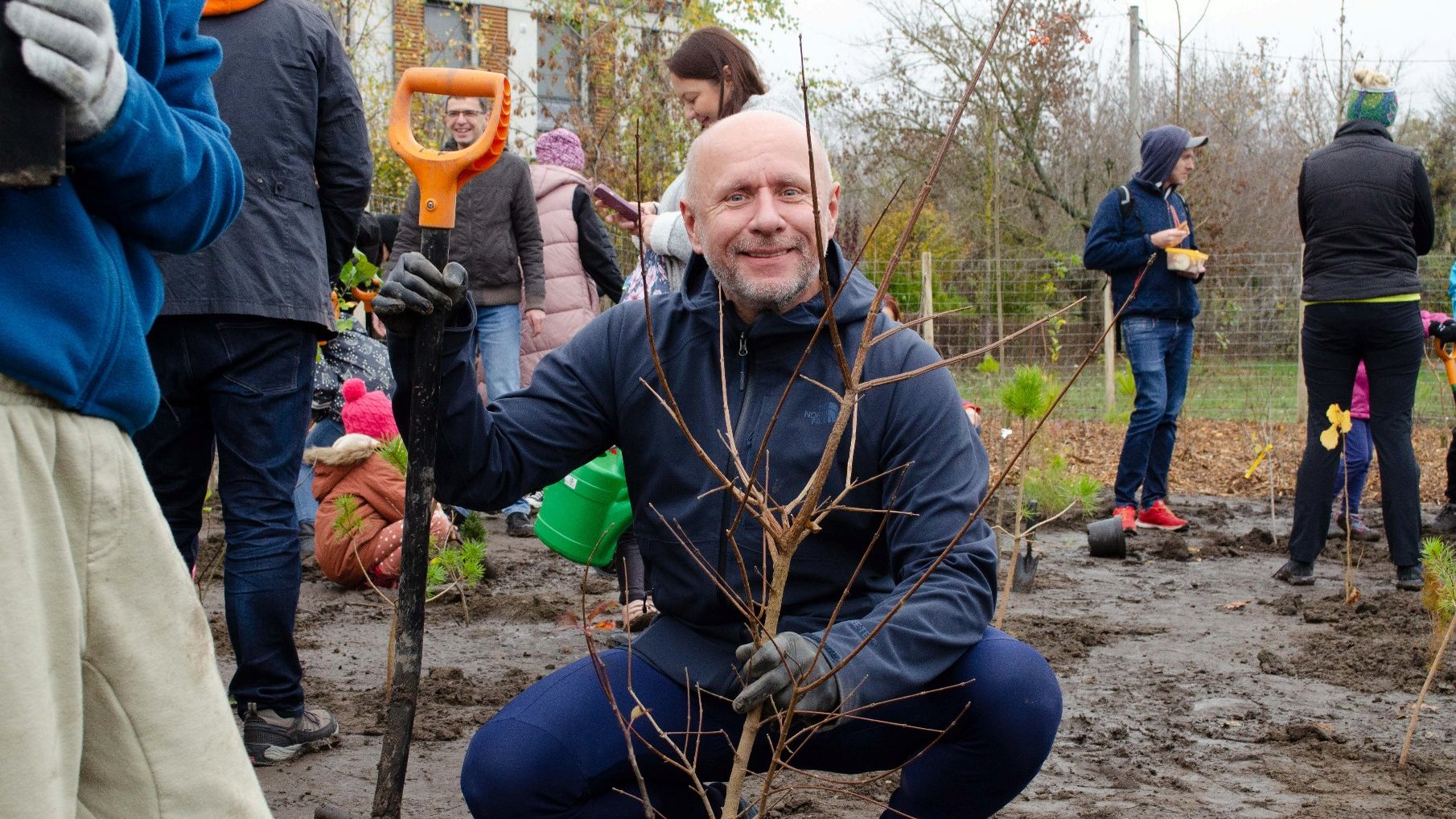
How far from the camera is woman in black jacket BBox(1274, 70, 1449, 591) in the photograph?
16.8 feet

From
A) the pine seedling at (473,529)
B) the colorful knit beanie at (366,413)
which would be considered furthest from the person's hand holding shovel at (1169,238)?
the colorful knit beanie at (366,413)

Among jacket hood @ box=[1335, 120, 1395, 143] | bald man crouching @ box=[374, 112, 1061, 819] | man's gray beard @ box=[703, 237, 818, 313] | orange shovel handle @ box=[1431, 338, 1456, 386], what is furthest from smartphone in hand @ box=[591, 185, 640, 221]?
orange shovel handle @ box=[1431, 338, 1456, 386]

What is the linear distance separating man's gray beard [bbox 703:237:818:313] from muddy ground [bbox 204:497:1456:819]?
127 cm

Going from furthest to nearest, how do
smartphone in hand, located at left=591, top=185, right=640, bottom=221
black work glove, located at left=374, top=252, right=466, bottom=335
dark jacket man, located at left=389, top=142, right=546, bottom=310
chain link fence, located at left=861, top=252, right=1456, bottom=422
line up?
chain link fence, located at left=861, top=252, right=1456, bottom=422, dark jacket man, located at left=389, top=142, right=546, bottom=310, smartphone in hand, located at left=591, top=185, right=640, bottom=221, black work glove, located at left=374, top=252, right=466, bottom=335

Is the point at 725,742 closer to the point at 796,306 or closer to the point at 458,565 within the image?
the point at 796,306

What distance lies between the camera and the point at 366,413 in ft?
16.9

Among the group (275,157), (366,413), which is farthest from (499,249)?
(275,157)

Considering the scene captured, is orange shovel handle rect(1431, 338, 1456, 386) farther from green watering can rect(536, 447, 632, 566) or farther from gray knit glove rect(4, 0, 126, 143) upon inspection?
gray knit glove rect(4, 0, 126, 143)

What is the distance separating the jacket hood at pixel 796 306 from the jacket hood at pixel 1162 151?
4.54 metres

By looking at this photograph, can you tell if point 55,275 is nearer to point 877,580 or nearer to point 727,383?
point 727,383

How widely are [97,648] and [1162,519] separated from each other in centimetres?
645

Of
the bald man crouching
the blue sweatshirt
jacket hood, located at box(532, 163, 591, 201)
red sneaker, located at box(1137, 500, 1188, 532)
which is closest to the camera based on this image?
the blue sweatshirt

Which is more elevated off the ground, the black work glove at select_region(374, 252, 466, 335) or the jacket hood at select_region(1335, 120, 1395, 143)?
the jacket hood at select_region(1335, 120, 1395, 143)

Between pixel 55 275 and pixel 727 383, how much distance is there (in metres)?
1.17
